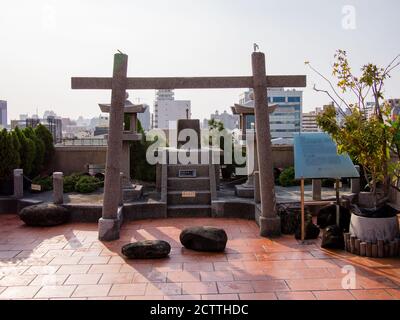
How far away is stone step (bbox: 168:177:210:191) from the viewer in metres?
13.3

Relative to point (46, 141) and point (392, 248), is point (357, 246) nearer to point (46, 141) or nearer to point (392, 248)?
point (392, 248)

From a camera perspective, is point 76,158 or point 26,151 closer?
point 26,151

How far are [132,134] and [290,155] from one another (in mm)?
7702

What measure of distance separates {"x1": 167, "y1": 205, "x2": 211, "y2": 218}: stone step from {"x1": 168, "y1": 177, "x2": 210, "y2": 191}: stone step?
1.19 meters

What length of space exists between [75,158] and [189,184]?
20.8ft

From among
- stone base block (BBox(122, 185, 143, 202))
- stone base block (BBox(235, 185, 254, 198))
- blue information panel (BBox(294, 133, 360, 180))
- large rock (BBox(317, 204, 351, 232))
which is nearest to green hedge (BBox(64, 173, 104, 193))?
stone base block (BBox(122, 185, 143, 202))

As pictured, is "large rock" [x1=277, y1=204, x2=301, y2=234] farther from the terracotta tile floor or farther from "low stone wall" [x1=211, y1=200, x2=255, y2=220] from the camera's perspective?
"low stone wall" [x1=211, y1=200, x2=255, y2=220]

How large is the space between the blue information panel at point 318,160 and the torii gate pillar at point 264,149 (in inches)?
28.8

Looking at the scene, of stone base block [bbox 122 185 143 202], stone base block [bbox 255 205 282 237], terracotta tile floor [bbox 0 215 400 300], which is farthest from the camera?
stone base block [bbox 122 185 143 202]

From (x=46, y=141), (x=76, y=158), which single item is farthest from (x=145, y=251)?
(x=46, y=141)

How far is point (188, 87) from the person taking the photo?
31.6ft

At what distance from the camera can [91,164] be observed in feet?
56.2

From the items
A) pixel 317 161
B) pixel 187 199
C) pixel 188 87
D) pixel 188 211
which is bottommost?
pixel 188 211

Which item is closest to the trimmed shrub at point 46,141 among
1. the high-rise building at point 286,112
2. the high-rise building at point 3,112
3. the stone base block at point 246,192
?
the stone base block at point 246,192
